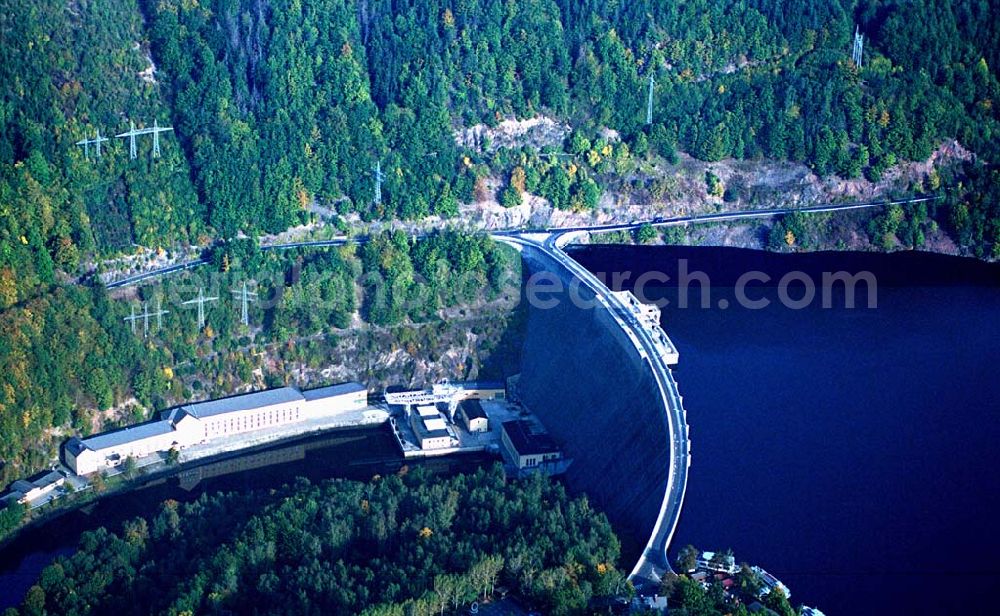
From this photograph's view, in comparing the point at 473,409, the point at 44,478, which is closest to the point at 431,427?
the point at 473,409

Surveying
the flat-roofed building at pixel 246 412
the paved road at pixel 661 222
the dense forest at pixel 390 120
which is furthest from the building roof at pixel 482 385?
the paved road at pixel 661 222

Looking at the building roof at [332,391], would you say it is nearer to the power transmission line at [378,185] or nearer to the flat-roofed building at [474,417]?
the flat-roofed building at [474,417]

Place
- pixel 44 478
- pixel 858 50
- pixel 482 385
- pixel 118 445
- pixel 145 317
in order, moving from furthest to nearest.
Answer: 1. pixel 858 50
2. pixel 482 385
3. pixel 145 317
4. pixel 118 445
5. pixel 44 478

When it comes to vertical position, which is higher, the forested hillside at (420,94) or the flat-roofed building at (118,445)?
the forested hillside at (420,94)

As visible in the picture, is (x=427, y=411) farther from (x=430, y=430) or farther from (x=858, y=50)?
(x=858, y=50)

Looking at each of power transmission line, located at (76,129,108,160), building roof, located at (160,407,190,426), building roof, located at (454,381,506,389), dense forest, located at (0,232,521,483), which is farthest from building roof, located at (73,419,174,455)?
power transmission line, located at (76,129,108,160)

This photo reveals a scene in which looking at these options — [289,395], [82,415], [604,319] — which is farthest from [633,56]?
[82,415]
